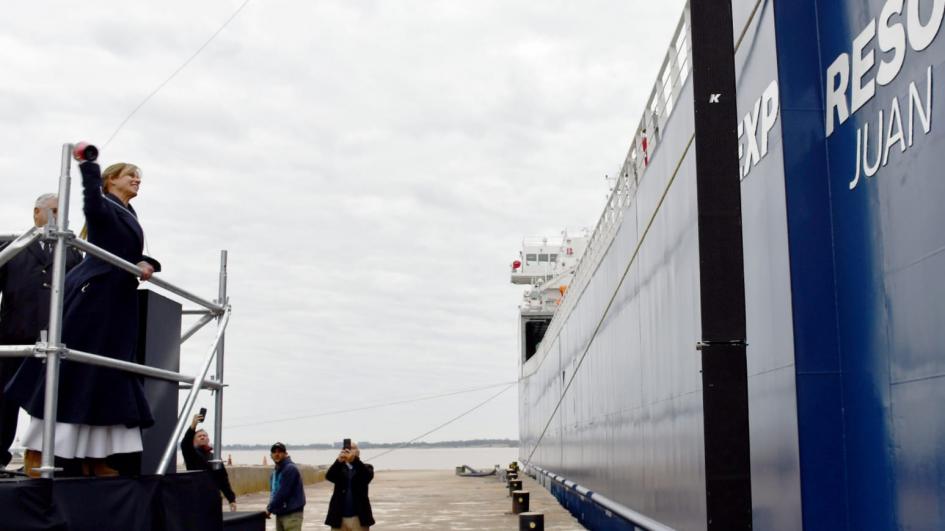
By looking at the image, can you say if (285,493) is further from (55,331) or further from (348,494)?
(55,331)

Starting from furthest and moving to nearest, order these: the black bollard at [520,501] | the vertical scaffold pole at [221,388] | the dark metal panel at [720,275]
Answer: the black bollard at [520,501] < the vertical scaffold pole at [221,388] < the dark metal panel at [720,275]

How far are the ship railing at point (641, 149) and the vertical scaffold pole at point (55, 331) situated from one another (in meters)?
4.37

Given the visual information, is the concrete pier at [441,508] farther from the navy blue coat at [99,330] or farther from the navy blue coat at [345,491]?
the navy blue coat at [99,330]

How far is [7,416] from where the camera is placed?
439cm

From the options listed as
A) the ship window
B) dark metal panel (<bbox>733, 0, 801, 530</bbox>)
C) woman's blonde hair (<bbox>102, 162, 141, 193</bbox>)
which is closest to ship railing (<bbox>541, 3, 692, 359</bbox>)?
dark metal panel (<bbox>733, 0, 801, 530</bbox>)

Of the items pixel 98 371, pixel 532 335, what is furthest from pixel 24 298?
pixel 532 335

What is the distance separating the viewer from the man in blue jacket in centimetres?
1027

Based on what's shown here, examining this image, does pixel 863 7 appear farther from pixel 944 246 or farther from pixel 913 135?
pixel 944 246

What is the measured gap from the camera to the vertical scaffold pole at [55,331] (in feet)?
11.5

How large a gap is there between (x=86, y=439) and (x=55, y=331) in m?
0.74

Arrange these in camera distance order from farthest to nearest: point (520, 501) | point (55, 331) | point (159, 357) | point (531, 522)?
point (520, 501), point (531, 522), point (159, 357), point (55, 331)

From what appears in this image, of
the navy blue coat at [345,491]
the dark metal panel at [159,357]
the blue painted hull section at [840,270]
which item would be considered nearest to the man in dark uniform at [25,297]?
the dark metal panel at [159,357]

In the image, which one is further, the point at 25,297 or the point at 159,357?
the point at 159,357

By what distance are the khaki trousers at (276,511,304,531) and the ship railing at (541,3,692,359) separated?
5753 millimetres
